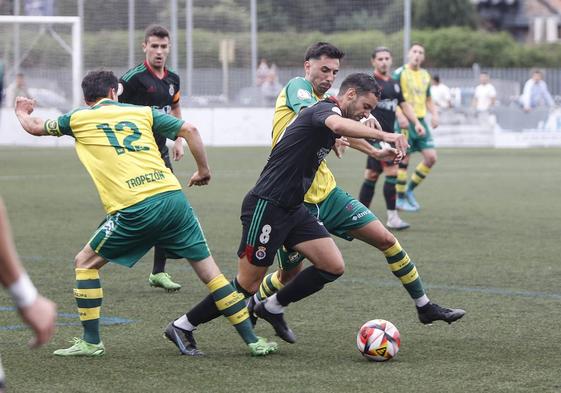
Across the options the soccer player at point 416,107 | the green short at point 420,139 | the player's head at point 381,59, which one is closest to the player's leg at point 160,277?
the player's head at point 381,59

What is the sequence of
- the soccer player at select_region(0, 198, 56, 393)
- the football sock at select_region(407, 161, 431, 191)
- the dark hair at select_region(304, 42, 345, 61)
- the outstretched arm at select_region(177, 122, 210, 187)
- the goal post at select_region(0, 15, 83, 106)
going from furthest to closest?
the goal post at select_region(0, 15, 83, 106)
the football sock at select_region(407, 161, 431, 191)
the dark hair at select_region(304, 42, 345, 61)
the outstretched arm at select_region(177, 122, 210, 187)
the soccer player at select_region(0, 198, 56, 393)

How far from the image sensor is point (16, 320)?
7.54 m

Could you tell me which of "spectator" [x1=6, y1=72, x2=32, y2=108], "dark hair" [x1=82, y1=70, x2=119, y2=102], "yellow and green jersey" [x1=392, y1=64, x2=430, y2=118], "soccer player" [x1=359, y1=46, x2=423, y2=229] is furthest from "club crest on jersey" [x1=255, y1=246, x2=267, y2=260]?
"spectator" [x1=6, y1=72, x2=32, y2=108]

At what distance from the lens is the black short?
21.8 ft

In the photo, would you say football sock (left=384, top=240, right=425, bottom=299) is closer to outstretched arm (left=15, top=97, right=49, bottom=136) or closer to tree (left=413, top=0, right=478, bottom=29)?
outstretched arm (left=15, top=97, right=49, bottom=136)

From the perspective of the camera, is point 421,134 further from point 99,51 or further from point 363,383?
point 99,51

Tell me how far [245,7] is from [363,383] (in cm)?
2615

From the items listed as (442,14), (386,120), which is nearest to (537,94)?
(386,120)

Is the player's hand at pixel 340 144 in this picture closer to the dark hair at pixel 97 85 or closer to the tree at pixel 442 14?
the dark hair at pixel 97 85

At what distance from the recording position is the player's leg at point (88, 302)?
6.45 meters

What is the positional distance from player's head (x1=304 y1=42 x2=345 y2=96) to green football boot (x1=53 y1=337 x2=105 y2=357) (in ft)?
7.29

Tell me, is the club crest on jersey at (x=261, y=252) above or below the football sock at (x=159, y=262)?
above

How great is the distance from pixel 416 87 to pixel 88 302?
923 centimetres

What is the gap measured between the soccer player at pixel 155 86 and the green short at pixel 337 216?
1.89 meters
